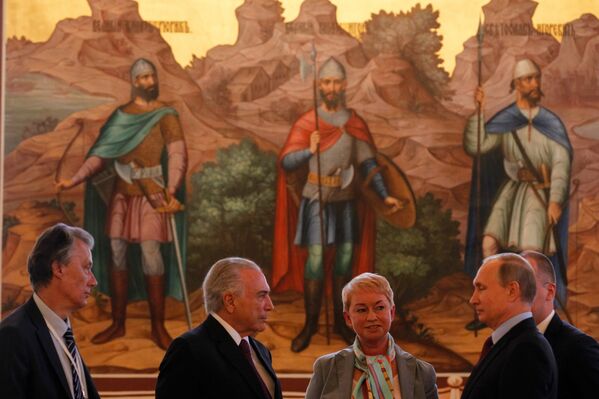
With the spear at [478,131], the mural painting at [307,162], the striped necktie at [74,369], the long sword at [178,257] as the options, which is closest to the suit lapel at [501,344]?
the striped necktie at [74,369]

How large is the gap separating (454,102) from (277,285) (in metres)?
2.57

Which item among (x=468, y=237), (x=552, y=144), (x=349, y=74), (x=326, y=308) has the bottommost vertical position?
(x=326, y=308)

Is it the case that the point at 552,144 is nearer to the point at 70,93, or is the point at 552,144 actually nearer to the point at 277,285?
the point at 277,285

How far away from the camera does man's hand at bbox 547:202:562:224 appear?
10109 millimetres

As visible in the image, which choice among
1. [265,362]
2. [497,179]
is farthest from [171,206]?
[265,362]

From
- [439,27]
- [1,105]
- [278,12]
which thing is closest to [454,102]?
[439,27]

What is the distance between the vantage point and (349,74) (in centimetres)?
1025

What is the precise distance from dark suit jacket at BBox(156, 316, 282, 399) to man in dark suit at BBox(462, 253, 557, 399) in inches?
43.5

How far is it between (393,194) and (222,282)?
16.8 feet

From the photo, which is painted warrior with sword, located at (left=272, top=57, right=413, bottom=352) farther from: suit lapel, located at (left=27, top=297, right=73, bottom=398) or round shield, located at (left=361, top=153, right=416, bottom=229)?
suit lapel, located at (left=27, top=297, right=73, bottom=398)

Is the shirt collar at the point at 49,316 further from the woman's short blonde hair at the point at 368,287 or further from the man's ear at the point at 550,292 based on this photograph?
the man's ear at the point at 550,292

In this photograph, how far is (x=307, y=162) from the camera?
1016 centimetres

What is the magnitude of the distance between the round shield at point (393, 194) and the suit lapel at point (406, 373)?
15.9 ft

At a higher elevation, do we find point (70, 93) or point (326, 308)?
point (70, 93)
